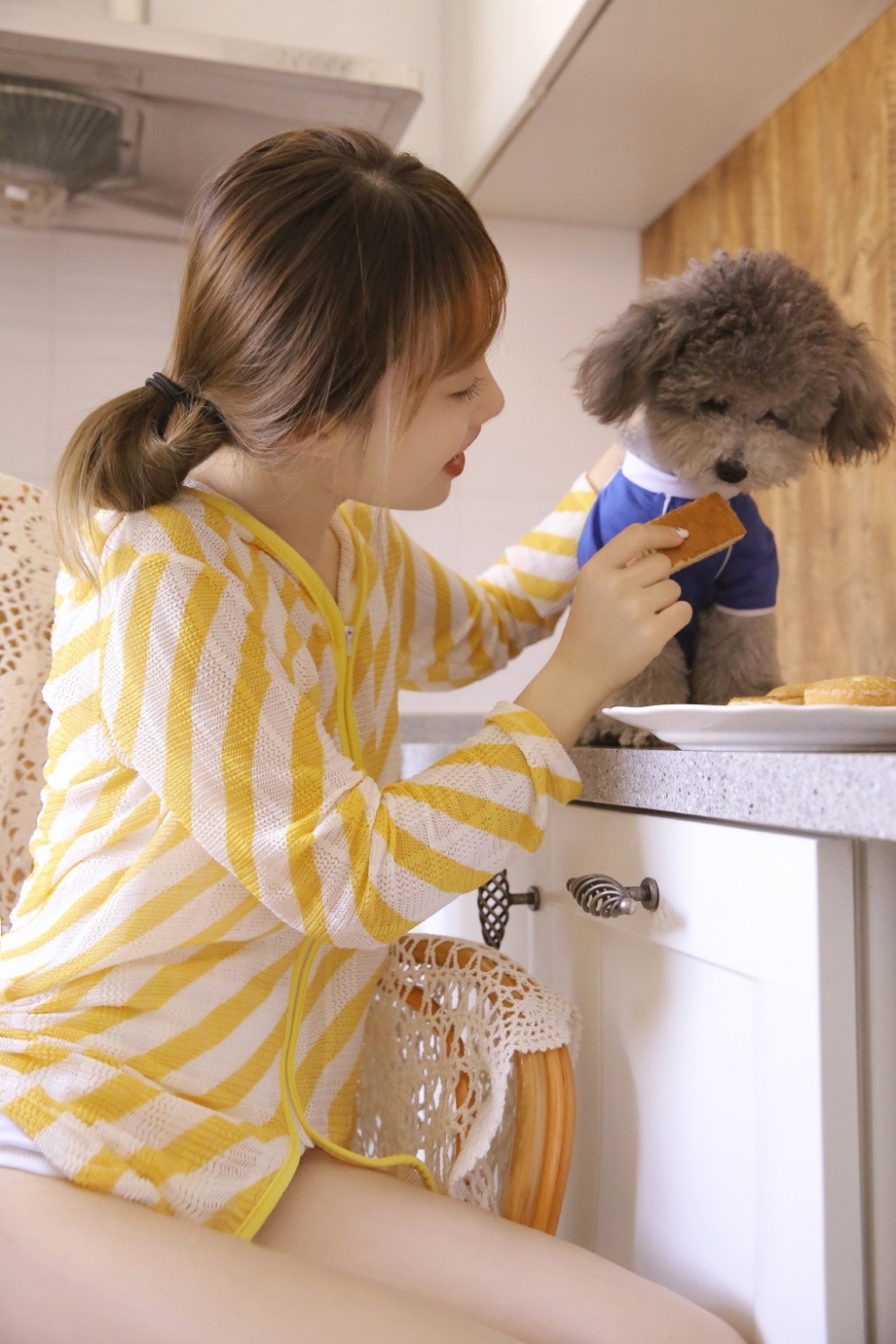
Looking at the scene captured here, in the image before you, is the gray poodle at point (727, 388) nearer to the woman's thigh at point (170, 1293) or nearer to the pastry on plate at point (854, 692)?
the pastry on plate at point (854, 692)

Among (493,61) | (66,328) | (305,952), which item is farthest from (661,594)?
(66,328)

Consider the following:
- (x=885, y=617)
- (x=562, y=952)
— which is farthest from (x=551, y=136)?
(x=562, y=952)

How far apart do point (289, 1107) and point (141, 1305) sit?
0.21 metres

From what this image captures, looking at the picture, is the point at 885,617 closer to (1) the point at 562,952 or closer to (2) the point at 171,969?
(1) the point at 562,952

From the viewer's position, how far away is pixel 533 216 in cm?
197

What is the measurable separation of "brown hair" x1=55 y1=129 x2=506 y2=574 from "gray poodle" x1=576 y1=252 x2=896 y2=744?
12cm

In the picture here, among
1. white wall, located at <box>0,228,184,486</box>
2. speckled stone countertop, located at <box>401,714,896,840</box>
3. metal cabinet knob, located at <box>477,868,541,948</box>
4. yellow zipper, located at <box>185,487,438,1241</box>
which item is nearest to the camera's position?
speckled stone countertop, located at <box>401,714,896,840</box>

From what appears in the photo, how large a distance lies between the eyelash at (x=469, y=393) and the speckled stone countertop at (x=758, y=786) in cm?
28

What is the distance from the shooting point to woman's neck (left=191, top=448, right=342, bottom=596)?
0.84 meters

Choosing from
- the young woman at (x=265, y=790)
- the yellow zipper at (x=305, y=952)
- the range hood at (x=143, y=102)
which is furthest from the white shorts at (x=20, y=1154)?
the range hood at (x=143, y=102)

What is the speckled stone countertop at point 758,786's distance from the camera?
0.48 metres

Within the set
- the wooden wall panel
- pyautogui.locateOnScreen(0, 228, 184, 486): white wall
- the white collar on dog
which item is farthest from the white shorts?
pyautogui.locateOnScreen(0, 228, 184, 486): white wall

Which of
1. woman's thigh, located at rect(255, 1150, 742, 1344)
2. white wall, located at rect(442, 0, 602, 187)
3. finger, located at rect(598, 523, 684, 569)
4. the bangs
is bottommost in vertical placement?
woman's thigh, located at rect(255, 1150, 742, 1344)

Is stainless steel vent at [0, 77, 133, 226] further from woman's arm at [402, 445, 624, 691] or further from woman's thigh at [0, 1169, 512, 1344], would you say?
woman's thigh at [0, 1169, 512, 1344]
